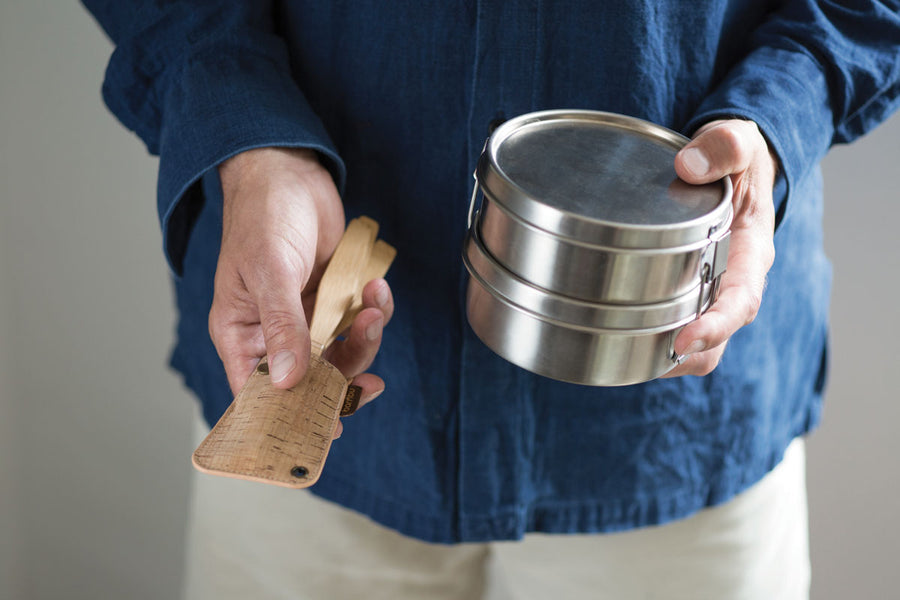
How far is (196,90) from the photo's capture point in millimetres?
561

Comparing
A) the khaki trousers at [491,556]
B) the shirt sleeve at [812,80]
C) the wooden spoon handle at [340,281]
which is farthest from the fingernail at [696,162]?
the khaki trousers at [491,556]

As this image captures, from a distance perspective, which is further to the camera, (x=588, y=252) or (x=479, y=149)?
(x=479, y=149)

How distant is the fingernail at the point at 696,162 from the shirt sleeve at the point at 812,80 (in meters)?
0.12

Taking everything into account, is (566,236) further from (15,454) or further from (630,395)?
(15,454)

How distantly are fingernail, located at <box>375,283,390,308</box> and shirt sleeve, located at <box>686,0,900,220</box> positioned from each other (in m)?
0.24

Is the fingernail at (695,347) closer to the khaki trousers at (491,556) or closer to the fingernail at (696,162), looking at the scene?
the fingernail at (696,162)

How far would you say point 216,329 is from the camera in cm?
50

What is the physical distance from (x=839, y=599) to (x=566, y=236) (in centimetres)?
→ 104

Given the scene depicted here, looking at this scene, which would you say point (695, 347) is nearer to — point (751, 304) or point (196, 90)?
point (751, 304)

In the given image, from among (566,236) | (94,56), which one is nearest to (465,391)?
(566,236)

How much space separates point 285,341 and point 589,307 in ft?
0.55


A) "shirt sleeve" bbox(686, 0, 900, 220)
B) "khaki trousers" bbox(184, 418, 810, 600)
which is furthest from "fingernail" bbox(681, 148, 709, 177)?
"khaki trousers" bbox(184, 418, 810, 600)

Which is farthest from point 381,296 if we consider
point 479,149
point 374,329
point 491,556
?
point 491,556

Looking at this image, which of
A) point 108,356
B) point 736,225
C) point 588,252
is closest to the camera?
point 588,252
